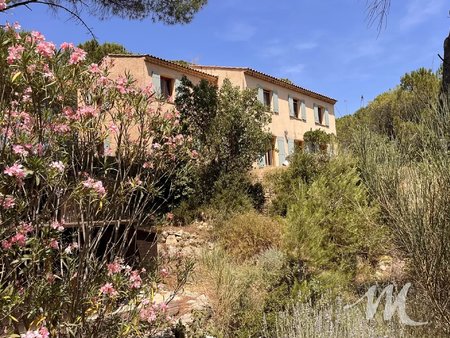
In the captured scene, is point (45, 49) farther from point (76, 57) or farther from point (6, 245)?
point (6, 245)

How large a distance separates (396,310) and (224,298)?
253 cm

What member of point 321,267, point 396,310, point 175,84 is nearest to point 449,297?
point 396,310

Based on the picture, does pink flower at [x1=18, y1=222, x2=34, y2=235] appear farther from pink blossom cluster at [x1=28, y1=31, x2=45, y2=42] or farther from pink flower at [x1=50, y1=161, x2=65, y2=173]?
pink blossom cluster at [x1=28, y1=31, x2=45, y2=42]

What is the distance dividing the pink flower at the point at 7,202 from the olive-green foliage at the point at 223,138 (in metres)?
12.1

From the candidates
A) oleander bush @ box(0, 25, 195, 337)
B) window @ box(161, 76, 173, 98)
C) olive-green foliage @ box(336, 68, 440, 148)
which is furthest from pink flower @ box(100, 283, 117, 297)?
window @ box(161, 76, 173, 98)

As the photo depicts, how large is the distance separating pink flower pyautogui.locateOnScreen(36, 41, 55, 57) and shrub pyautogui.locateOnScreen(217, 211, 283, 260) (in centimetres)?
830

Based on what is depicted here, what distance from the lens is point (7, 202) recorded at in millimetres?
2822

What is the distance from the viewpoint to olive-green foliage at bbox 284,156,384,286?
7227 millimetres

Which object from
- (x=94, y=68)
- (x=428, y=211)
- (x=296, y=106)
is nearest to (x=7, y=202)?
(x=94, y=68)

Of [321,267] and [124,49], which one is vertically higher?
[124,49]

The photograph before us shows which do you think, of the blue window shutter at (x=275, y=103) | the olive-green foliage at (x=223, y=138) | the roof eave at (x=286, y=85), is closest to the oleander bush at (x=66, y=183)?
the olive-green foliage at (x=223, y=138)

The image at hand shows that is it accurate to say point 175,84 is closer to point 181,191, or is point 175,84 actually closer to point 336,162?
point 181,191

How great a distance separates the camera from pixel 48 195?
331cm

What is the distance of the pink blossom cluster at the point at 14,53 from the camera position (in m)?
2.83
